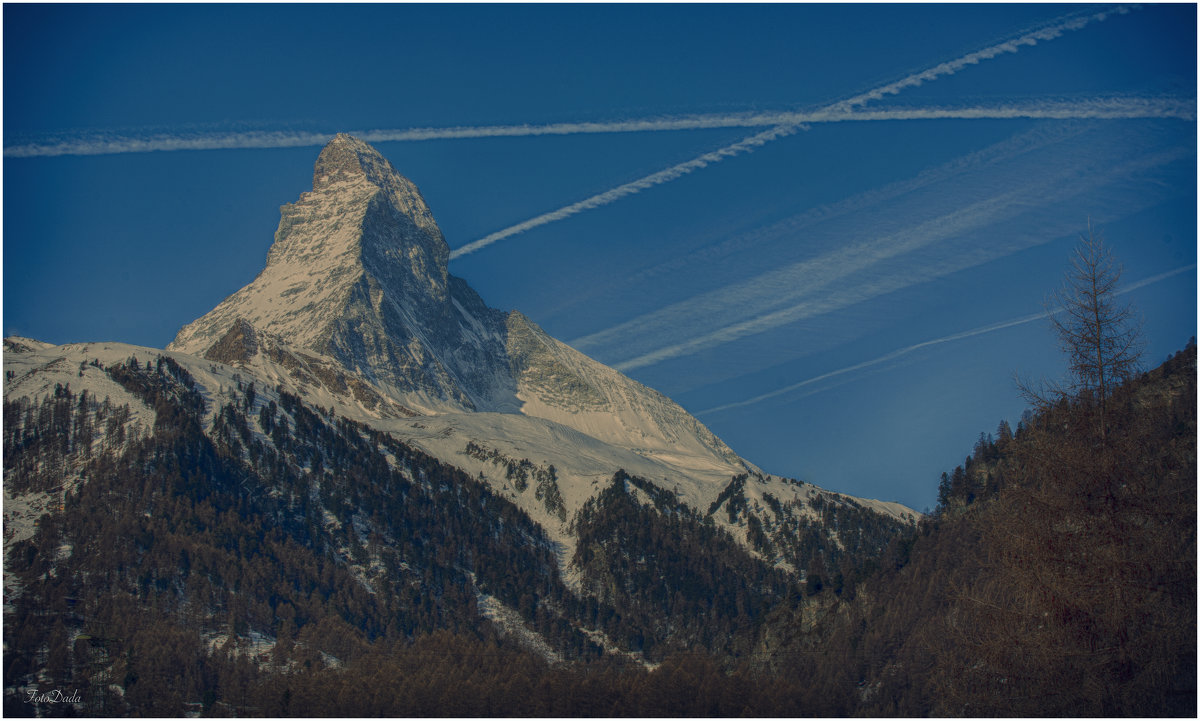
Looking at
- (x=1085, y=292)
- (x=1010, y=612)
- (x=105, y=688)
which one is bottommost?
(x=105, y=688)

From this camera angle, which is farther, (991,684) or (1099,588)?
(991,684)

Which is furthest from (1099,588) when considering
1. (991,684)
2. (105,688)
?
(105,688)

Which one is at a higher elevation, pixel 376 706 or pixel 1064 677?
pixel 1064 677

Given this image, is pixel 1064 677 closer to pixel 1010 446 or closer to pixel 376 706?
pixel 1010 446

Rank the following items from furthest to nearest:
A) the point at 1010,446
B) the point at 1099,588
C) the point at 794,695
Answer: the point at 794,695, the point at 1010,446, the point at 1099,588

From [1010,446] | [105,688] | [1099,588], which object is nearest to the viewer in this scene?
[1099,588]
